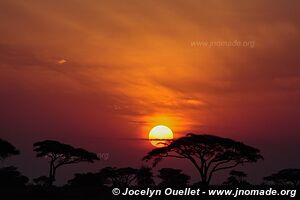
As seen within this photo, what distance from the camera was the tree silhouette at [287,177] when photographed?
101 meters

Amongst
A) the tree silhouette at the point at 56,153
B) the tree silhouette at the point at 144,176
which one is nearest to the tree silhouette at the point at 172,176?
the tree silhouette at the point at 144,176

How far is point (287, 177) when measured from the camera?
102750mm

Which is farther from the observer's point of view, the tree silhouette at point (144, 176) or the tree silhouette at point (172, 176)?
the tree silhouette at point (172, 176)

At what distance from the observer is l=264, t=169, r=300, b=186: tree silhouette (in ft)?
331

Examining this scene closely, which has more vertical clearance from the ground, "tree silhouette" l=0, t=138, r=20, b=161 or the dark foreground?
"tree silhouette" l=0, t=138, r=20, b=161

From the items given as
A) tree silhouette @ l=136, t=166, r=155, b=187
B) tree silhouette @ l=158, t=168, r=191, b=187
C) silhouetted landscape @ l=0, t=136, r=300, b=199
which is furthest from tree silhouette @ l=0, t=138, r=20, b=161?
tree silhouette @ l=158, t=168, r=191, b=187

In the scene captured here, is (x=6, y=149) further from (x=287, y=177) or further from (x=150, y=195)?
(x=287, y=177)

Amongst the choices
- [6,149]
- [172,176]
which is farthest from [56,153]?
[172,176]

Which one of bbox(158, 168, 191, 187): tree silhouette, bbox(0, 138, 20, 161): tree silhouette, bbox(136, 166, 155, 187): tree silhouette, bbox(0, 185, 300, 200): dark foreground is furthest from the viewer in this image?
bbox(158, 168, 191, 187): tree silhouette

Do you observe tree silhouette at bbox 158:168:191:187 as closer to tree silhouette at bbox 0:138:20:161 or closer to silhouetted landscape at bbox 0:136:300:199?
silhouetted landscape at bbox 0:136:300:199

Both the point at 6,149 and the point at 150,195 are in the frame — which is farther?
the point at 6,149

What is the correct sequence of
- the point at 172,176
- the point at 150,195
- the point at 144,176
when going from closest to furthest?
the point at 150,195
the point at 144,176
the point at 172,176

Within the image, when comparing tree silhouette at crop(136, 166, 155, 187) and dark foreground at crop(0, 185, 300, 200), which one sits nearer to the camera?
dark foreground at crop(0, 185, 300, 200)

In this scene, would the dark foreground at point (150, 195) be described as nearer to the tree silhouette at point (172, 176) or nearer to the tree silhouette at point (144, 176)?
the tree silhouette at point (144, 176)
